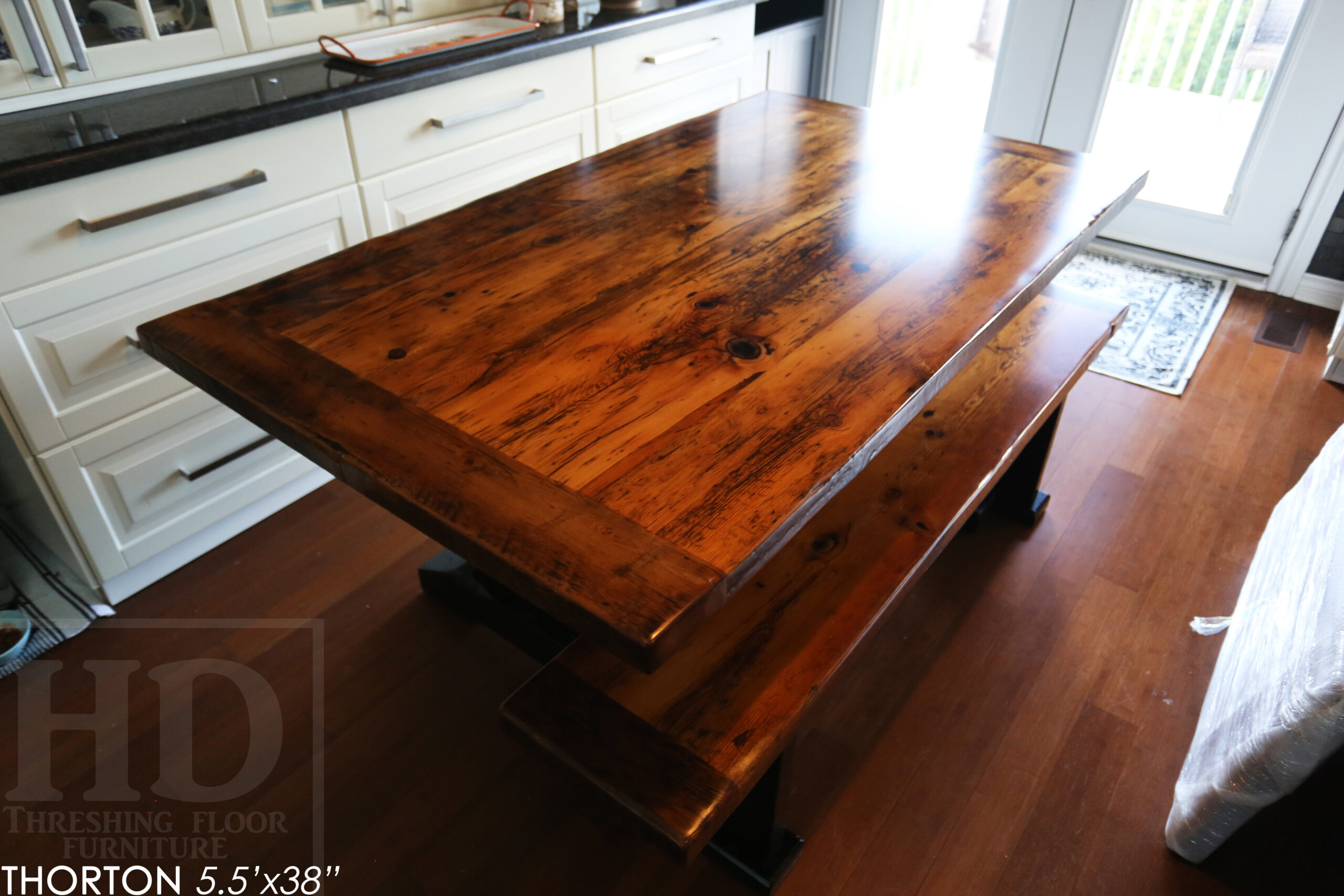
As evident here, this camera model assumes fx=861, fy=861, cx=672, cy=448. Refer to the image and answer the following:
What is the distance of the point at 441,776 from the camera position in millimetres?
1489

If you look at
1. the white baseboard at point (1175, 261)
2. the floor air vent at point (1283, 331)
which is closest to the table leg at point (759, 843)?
the floor air vent at point (1283, 331)

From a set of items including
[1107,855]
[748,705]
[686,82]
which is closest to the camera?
[748,705]

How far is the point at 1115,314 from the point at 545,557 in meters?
1.57

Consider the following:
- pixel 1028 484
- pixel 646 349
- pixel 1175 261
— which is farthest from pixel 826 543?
pixel 1175 261

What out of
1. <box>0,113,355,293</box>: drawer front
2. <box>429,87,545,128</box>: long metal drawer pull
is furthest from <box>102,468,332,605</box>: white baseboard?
<box>429,87,545,128</box>: long metal drawer pull

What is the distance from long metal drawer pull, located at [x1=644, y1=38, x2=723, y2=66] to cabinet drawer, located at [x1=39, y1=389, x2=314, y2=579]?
5.09 feet

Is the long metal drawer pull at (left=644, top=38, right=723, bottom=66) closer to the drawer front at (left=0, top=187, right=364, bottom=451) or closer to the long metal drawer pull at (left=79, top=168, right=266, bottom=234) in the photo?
the drawer front at (left=0, top=187, right=364, bottom=451)

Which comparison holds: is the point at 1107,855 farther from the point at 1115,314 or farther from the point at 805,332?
the point at 1115,314

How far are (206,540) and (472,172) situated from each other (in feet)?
3.58

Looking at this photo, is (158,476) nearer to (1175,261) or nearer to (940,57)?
(940,57)

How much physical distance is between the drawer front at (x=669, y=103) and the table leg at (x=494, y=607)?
4.65 feet

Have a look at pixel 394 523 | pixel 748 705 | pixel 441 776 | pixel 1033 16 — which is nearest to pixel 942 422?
pixel 748 705

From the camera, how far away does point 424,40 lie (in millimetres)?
2260

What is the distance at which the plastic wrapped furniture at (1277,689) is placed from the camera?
1.09 m
